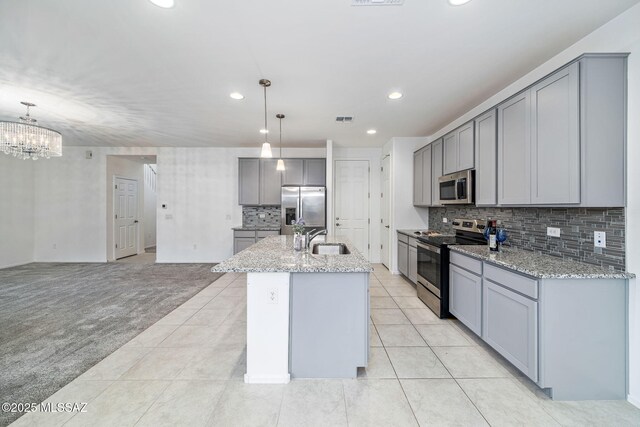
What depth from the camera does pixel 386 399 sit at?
1762 millimetres

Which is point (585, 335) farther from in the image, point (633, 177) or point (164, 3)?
point (164, 3)

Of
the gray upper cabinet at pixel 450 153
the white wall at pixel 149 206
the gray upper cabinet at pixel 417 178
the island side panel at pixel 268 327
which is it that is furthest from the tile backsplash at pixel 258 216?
the white wall at pixel 149 206

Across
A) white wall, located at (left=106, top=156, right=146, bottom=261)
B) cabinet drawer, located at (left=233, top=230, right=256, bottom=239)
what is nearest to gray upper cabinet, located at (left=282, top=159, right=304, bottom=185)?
cabinet drawer, located at (left=233, top=230, right=256, bottom=239)

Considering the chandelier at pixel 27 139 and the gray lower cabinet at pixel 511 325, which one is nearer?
the gray lower cabinet at pixel 511 325

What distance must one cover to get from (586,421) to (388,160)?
431 centimetres

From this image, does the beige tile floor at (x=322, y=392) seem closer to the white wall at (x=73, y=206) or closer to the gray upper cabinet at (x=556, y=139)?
the gray upper cabinet at (x=556, y=139)

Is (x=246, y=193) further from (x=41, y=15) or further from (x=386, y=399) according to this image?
(x=386, y=399)

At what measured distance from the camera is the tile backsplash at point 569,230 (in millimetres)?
1810

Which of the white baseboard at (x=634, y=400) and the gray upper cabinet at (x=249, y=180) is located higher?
the gray upper cabinet at (x=249, y=180)

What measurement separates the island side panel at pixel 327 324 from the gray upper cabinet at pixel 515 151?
164 centimetres

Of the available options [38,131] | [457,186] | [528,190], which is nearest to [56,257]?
[38,131]

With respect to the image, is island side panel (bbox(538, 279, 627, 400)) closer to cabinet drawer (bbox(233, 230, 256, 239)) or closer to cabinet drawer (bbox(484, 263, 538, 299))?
cabinet drawer (bbox(484, 263, 538, 299))

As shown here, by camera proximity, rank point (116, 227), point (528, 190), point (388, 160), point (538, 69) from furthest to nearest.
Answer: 1. point (116, 227)
2. point (388, 160)
3. point (538, 69)
4. point (528, 190)

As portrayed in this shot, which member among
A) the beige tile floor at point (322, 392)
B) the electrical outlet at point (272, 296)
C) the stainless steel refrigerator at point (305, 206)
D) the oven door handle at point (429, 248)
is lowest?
the beige tile floor at point (322, 392)
